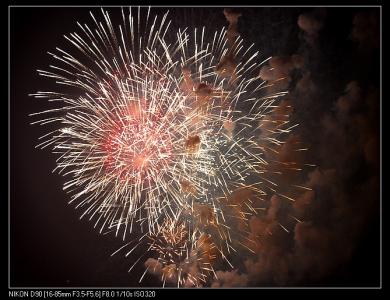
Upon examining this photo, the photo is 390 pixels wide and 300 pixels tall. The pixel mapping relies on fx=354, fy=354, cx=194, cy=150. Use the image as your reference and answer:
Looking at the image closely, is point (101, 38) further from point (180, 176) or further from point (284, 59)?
point (284, 59)

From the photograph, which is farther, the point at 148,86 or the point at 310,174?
the point at 310,174

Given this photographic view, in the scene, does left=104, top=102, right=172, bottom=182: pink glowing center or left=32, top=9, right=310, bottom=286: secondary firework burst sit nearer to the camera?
left=104, top=102, right=172, bottom=182: pink glowing center

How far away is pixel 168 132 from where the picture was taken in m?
3.26

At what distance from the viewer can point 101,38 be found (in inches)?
137

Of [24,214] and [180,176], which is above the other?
[180,176]

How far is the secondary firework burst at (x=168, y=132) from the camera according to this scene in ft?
10.8

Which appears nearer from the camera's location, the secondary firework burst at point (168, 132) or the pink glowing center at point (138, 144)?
the pink glowing center at point (138, 144)

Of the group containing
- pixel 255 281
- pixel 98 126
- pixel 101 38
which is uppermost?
pixel 101 38

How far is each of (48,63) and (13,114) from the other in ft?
2.06

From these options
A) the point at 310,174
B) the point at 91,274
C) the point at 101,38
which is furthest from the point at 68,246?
the point at 310,174

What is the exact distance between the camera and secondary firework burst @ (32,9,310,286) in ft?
10.8

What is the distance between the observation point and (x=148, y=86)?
130 inches

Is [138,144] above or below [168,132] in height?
below

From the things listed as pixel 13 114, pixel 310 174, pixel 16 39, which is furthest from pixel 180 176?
pixel 16 39
